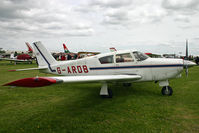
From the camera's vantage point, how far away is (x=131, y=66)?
6391 millimetres

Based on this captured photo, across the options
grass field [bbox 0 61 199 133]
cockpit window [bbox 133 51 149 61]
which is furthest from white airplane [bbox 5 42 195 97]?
grass field [bbox 0 61 199 133]

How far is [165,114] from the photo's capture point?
4.21 meters

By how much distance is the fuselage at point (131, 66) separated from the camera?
6121mm

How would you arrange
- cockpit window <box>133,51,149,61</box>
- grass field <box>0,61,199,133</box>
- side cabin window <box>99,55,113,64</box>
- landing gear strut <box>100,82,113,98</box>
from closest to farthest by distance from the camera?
grass field <box>0,61,199,133</box> < landing gear strut <box>100,82,113,98</box> < cockpit window <box>133,51,149,61</box> < side cabin window <box>99,55,113,64</box>

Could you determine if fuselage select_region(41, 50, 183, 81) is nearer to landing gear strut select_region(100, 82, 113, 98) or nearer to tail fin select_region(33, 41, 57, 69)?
landing gear strut select_region(100, 82, 113, 98)

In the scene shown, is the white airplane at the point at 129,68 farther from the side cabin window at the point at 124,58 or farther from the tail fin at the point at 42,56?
the tail fin at the point at 42,56

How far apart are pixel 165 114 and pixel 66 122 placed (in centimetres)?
293

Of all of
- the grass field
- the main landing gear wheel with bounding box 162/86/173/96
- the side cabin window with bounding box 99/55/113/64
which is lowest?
the grass field

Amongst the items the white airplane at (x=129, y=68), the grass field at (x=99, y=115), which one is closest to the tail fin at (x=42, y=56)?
the white airplane at (x=129, y=68)

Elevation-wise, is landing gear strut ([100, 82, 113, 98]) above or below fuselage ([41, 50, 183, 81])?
below

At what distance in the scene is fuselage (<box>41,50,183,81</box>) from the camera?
6.12 metres

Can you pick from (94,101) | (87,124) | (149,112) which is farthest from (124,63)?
(87,124)

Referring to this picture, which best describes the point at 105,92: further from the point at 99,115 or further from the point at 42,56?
the point at 42,56

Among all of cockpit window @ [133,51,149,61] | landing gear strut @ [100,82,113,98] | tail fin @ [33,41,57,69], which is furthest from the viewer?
tail fin @ [33,41,57,69]
